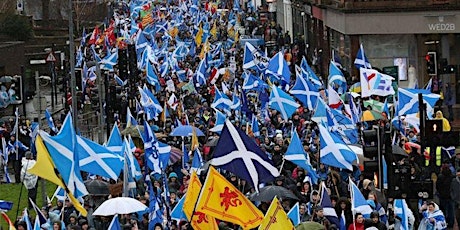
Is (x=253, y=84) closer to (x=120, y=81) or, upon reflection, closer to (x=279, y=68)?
(x=279, y=68)

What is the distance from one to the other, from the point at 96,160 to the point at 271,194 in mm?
2996

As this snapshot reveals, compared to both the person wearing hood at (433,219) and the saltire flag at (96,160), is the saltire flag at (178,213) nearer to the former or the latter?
the saltire flag at (96,160)

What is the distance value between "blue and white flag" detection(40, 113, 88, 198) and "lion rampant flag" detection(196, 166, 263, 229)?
94.6 inches

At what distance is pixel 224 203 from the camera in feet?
58.4

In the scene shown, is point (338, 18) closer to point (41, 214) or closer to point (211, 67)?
point (211, 67)

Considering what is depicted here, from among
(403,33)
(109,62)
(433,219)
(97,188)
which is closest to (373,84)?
(97,188)

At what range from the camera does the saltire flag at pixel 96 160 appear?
22.0m

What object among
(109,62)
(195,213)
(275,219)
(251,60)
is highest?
(251,60)

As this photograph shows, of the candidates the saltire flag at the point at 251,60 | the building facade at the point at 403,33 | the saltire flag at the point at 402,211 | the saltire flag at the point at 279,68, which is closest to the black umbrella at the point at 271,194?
the saltire flag at the point at 402,211

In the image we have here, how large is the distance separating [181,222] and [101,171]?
7.79ft

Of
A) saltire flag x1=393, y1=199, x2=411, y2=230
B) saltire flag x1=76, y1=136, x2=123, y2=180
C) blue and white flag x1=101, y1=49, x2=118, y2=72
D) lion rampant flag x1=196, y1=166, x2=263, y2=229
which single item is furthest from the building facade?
lion rampant flag x1=196, y1=166, x2=263, y2=229

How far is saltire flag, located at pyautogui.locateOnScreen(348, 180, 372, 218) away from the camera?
65.3 feet

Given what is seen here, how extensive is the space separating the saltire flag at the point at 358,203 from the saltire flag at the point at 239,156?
1.55 meters

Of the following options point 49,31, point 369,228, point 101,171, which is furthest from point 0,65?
point 369,228
